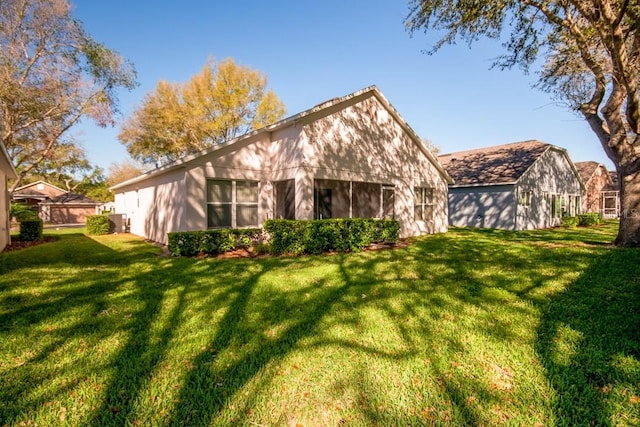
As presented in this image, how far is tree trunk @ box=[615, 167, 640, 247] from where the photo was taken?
34.2ft

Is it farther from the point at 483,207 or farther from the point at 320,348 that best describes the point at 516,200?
the point at 320,348

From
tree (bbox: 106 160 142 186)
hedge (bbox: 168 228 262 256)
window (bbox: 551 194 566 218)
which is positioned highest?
tree (bbox: 106 160 142 186)

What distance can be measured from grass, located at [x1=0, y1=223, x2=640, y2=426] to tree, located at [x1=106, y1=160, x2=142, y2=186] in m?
55.6

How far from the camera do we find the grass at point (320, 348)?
102 inches

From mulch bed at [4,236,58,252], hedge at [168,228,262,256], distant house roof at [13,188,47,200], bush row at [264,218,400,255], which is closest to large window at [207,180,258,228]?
hedge at [168,228,262,256]

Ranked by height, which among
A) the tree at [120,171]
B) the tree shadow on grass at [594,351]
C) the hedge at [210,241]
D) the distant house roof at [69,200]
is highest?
the tree at [120,171]

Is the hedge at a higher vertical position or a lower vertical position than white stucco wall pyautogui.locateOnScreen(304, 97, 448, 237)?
lower

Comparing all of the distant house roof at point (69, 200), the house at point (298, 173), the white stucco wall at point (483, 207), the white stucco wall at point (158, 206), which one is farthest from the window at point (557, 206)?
the distant house roof at point (69, 200)

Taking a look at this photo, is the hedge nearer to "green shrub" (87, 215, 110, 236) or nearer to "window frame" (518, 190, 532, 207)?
"green shrub" (87, 215, 110, 236)

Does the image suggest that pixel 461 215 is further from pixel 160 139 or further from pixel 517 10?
pixel 160 139

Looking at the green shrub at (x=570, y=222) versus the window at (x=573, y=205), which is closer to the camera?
the green shrub at (x=570, y=222)

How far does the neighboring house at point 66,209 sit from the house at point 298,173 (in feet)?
82.0

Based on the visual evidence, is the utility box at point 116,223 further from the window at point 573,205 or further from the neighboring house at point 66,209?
the window at point 573,205

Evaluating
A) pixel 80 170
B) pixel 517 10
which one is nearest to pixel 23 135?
pixel 517 10
